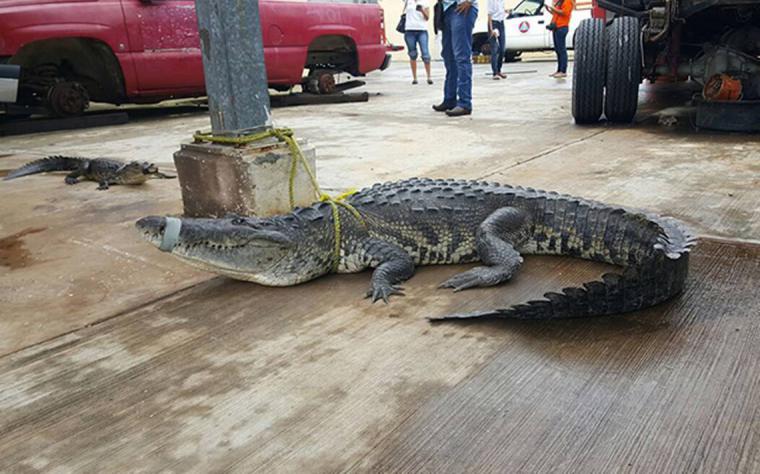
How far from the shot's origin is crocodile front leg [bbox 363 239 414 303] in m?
2.52

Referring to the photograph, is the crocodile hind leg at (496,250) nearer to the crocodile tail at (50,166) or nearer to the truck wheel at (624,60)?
the truck wheel at (624,60)

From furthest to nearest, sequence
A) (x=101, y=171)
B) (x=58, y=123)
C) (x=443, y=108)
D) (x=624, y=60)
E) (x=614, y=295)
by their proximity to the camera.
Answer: (x=58, y=123) → (x=443, y=108) → (x=624, y=60) → (x=101, y=171) → (x=614, y=295)

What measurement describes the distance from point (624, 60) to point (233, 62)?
4.15m

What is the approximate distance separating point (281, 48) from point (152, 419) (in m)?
8.42

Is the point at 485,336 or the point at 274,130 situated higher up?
the point at 274,130

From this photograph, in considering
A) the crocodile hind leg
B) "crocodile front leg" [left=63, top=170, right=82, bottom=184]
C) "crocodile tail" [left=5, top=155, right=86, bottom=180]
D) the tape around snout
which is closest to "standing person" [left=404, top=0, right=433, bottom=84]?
"crocodile tail" [left=5, top=155, right=86, bottom=180]

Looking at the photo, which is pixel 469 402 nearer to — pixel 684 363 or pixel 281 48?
pixel 684 363

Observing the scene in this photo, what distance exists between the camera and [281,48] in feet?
30.7

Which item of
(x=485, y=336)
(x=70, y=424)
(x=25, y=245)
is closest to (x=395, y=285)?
(x=485, y=336)

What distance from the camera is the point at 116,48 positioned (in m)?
7.98

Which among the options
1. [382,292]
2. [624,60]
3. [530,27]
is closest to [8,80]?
[382,292]

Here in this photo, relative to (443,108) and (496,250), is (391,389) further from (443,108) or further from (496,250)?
(443,108)

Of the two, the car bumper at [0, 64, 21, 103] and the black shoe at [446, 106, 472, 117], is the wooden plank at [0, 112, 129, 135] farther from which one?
the black shoe at [446, 106, 472, 117]

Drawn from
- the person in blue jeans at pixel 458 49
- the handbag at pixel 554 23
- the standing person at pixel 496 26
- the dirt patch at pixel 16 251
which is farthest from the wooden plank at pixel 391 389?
the standing person at pixel 496 26
